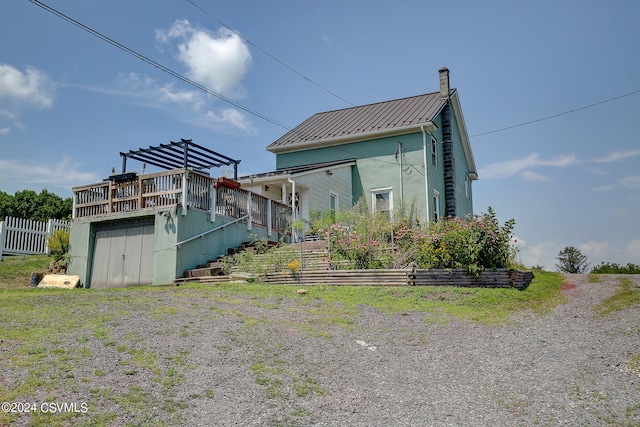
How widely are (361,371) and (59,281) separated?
44.0 feet

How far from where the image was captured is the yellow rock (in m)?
16.6

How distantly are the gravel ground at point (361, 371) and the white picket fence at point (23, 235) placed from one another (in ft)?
54.0

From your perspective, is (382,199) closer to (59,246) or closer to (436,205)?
(436,205)

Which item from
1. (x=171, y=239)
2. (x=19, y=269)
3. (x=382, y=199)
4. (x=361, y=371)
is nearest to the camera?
(x=361, y=371)

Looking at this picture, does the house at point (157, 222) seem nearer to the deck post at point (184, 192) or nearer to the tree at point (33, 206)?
the deck post at point (184, 192)

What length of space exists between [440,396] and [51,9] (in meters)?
9.97

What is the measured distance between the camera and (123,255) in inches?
674

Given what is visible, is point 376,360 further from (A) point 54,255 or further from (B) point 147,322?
(A) point 54,255

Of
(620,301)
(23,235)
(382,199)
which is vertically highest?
(382,199)

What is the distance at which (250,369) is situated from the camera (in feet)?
20.7

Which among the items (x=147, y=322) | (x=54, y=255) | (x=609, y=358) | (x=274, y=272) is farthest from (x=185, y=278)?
(x=609, y=358)

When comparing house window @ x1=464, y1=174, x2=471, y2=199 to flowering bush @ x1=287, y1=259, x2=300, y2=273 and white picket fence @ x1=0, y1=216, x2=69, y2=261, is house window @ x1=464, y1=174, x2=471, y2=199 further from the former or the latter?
white picket fence @ x1=0, y1=216, x2=69, y2=261

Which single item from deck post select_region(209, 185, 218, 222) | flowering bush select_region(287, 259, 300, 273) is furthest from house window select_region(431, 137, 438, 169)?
flowering bush select_region(287, 259, 300, 273)

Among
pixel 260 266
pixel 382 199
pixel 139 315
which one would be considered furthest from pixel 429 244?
pixel 382 199
